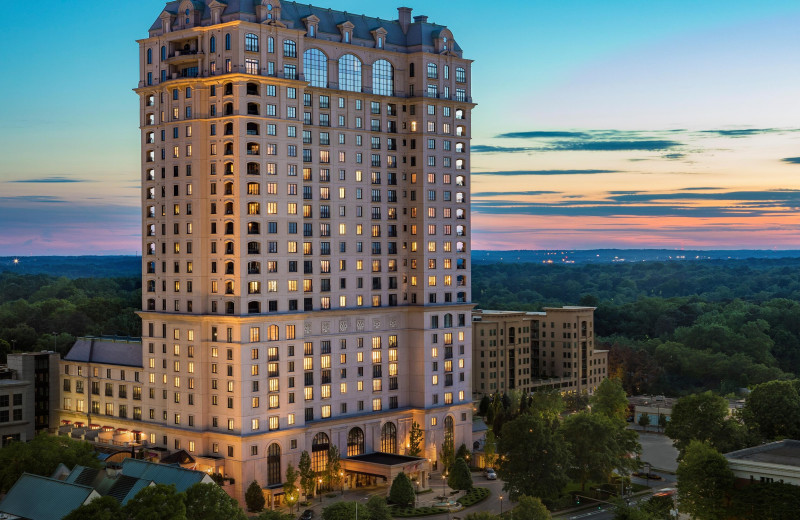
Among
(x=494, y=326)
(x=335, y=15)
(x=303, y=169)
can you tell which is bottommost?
(x=494, y=326)

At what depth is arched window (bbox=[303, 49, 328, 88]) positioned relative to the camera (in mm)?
132500

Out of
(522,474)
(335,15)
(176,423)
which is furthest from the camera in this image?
(335,15)

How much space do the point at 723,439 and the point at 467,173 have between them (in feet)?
164

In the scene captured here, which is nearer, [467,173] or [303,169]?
[303,169]

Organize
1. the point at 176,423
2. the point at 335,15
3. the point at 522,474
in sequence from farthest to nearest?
the point at 335,15
the point at 176,423
the point at 522,474

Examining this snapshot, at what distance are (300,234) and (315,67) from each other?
2254 centimetres

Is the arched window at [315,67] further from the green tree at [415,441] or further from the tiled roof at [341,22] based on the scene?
the green tree at [415,441]

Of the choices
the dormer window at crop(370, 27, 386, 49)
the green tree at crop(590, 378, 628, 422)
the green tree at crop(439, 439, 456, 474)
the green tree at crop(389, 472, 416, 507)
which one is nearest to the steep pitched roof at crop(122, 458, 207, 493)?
the green tree at crop(389, 472, 416, 507)

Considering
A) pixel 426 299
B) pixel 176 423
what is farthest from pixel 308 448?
pixel 426 299

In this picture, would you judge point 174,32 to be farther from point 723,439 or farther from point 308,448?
point 723,439

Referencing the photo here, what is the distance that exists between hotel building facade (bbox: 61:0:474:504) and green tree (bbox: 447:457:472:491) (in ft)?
15.7

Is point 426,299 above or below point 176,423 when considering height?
Result: above

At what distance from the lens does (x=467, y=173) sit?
14650 centimetres

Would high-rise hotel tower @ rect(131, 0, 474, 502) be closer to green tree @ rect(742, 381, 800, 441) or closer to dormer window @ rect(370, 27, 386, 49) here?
dormer window @ rect(370, 27, 386, 49)
